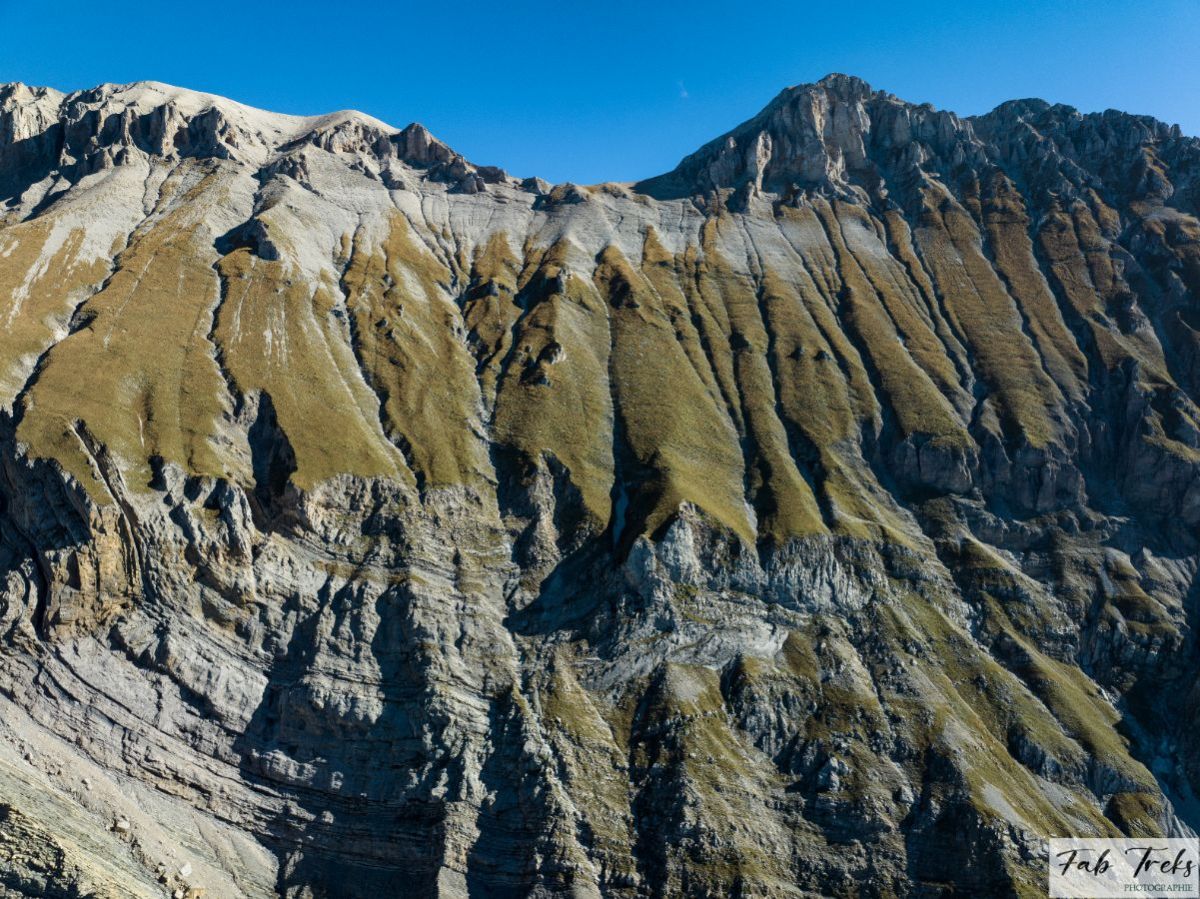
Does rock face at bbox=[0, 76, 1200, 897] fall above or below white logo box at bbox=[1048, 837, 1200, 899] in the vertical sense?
above

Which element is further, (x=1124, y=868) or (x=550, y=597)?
(x=550, y=597)

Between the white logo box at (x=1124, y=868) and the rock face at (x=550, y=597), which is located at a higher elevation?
the rock face at (x=550, y=597)

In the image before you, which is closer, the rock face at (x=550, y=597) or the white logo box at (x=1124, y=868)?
the white logo box at (x=1124, y=868)

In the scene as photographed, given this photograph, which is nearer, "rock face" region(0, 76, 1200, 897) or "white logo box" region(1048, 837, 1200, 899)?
"white logo box" region(1048, 837, 1200, 899)

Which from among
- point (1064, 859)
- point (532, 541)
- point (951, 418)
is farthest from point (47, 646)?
point (951, 418)

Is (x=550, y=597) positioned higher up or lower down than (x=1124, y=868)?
higher up
